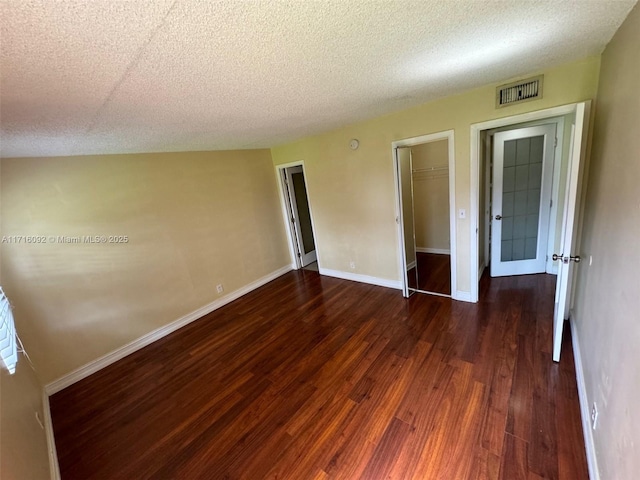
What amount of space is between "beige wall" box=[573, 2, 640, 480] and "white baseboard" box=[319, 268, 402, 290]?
6.55ft

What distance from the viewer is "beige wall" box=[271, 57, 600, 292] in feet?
7.06

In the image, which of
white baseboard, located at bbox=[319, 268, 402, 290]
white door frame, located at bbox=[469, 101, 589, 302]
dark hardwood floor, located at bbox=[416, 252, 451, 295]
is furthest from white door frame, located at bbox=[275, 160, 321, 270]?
white door frame, located at bbox=[469, 101, 589, 302]

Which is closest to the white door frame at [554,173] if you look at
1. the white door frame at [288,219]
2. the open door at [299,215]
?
A: the white door frame at [288,219]

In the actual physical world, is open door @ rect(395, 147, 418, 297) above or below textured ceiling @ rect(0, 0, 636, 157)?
below

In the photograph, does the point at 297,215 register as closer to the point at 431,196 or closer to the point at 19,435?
the point at 431,196

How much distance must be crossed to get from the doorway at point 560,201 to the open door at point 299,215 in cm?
282

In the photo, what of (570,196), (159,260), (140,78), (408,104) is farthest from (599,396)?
(159,260)

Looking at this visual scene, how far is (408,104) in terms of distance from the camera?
2664 millimetres

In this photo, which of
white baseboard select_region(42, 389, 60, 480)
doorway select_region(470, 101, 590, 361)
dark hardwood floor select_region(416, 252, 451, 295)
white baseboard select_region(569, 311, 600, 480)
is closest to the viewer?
white baseboard select_region(569, 311, 600, 480)

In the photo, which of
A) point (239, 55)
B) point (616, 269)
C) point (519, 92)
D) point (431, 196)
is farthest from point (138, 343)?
point (431, 196)

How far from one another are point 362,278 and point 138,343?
10.1ft

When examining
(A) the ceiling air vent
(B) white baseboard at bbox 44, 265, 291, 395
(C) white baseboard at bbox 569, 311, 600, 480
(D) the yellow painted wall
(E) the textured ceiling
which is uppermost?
(E) the textured ceiling

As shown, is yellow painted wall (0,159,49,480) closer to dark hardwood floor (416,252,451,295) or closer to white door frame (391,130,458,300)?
white door frame (391,130,458,300)

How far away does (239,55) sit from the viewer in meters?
1.21
